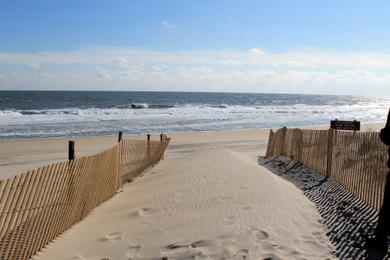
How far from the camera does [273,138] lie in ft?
60.3

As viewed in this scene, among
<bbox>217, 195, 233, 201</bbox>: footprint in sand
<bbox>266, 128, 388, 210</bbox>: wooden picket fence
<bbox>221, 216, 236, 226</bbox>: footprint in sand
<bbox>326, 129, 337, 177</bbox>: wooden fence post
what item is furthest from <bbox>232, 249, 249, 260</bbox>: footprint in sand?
<bbox>326, 129, 337, 177</bbox>: wooden fence post

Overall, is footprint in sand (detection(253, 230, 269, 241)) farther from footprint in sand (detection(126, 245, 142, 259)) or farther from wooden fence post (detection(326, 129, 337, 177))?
wooden fence post (detection(326, 129, 337, 177))

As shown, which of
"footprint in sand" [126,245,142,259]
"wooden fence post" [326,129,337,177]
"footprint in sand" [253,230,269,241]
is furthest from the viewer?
"wooden fence post" [326,129,337,177]

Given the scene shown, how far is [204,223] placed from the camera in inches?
291

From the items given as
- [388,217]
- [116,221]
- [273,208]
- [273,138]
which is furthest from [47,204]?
[273,138]

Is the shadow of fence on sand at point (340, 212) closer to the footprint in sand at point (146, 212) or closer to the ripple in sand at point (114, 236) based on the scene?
the footprint in sand at point (146, 212)

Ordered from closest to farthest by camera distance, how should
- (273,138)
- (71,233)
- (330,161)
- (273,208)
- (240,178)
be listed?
(71,233)
(273,208)
(240,178)
(330,161)
(273,138)

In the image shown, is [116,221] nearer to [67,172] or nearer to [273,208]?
[67,172]

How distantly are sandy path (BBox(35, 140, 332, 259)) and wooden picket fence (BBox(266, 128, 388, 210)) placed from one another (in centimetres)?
121

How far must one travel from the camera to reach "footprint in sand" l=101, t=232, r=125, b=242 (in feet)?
23.2

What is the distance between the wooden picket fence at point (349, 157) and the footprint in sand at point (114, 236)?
4.71 m

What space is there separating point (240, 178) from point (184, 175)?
191cm

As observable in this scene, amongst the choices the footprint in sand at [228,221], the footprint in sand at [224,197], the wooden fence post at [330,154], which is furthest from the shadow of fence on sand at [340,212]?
the footprint in sand at [224,197]

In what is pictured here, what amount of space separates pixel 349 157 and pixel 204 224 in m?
4.72
